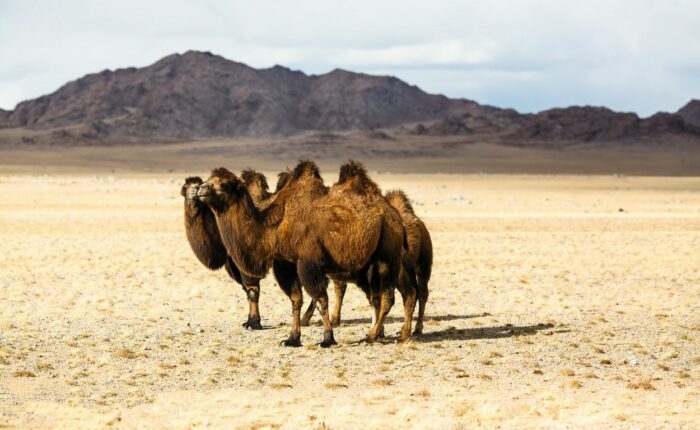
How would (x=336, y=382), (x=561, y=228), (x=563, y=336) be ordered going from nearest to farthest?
(x=336, y=382)
(x=563, y=336)
(x=561, y=228)

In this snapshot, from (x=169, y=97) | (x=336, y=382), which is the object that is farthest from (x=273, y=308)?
(x=169, y=97)

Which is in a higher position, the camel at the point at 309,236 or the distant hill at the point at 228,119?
the distant hill at the point at 228,119

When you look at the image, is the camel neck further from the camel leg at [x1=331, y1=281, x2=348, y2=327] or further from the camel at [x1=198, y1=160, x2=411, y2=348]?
the camel leg at [x1=331, y1=281, x2=348, y2=327]

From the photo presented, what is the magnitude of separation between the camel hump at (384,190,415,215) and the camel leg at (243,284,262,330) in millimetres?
1755

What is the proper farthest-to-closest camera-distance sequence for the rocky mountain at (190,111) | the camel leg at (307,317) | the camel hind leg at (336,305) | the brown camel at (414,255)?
the rocky mountain at (190,111) < the camel leg at (307,317) < the camel hind leg at (336,305) < the brown camel at (414,255)

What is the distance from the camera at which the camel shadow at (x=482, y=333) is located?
1154 centimetres

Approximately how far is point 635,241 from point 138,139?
12315 cm

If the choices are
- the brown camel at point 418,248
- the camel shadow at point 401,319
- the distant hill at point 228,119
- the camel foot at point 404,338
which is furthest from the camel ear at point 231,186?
the distant hill at point 228,119

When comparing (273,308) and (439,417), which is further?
(273,308)

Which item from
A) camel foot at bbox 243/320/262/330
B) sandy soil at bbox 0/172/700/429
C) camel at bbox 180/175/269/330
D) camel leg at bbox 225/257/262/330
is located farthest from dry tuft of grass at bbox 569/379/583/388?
camel foot at bbox 243/320/262/330

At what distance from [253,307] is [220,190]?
2.02 m

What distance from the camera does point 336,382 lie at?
9.14 m

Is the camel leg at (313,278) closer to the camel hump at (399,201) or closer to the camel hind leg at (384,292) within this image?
the camel hind leg at (384,292)

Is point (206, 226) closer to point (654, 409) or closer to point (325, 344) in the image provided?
point (325, 344)
